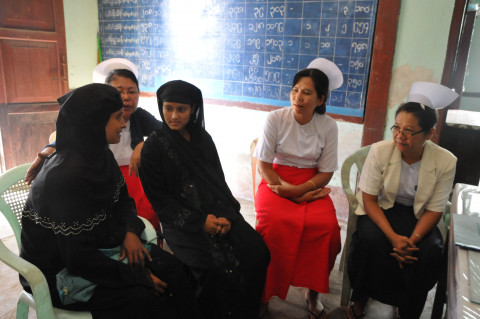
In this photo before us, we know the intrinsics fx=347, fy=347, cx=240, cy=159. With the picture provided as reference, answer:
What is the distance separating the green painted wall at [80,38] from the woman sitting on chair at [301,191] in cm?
325

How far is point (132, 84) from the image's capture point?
7.43ft

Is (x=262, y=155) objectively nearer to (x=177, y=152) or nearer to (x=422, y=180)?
(x=177, y=152)

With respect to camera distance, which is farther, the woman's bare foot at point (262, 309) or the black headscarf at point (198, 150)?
the woman's bare foot at point (262, 309)

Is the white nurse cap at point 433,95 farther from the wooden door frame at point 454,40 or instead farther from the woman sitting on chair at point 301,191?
the wooden door frame at point 454,40

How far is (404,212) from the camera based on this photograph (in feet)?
6.68

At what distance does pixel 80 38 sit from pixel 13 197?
133 inches

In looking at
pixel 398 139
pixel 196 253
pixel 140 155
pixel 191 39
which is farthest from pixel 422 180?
pixel 191 39

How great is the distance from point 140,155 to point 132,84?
562 millimetres

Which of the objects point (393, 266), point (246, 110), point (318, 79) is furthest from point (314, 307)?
point (246, 110)

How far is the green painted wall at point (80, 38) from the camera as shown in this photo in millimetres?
4301

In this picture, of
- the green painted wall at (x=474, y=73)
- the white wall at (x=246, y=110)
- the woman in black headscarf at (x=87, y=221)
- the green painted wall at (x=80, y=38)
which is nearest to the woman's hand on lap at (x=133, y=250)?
the woman in black headscarf at (x=87, y=221)

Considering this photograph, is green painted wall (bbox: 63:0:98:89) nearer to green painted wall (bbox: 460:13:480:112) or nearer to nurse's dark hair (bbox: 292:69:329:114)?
nurse's dark hair (bbox: 292:69:329:114)

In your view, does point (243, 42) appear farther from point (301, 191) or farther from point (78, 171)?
point (78, 171)

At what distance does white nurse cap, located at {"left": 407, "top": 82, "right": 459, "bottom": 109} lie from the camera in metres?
1.99
